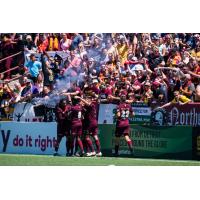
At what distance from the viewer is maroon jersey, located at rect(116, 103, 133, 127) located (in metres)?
13.1

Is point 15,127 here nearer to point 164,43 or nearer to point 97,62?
point 97,62

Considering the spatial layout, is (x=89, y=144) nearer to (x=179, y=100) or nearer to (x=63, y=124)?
(x=63, y=124)

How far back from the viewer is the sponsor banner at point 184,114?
12.7 metres

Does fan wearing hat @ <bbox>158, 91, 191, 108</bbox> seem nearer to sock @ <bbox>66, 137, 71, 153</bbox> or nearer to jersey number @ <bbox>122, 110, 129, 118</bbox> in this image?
jersey number @ <bbox>122, 110, 129, 118</bbox>

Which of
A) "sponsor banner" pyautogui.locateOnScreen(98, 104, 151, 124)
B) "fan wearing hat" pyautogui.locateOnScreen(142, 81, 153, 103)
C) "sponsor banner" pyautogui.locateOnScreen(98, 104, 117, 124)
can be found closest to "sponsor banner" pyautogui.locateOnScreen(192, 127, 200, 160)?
"sponsor banner" pyautogui.locateOnScreen(98, 104, 151, 124)

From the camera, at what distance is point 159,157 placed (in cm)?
1245

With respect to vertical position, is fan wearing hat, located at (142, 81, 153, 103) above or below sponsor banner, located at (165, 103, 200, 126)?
above

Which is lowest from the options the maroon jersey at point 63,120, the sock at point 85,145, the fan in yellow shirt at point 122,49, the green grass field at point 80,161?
the green grass field at point 80,161

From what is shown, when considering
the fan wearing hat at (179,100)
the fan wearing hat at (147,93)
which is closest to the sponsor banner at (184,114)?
the fan wearing hat at (179,100)

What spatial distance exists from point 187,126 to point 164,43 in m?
2.26

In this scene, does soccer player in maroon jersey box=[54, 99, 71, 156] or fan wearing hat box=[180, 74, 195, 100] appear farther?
soccer player in maroon jersey box=[54, 99, 71, 156]

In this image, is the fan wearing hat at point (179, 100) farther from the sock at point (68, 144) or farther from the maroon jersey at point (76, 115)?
the sock at point (68, 144)

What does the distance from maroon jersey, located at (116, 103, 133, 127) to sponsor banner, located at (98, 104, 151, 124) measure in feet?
0.37
